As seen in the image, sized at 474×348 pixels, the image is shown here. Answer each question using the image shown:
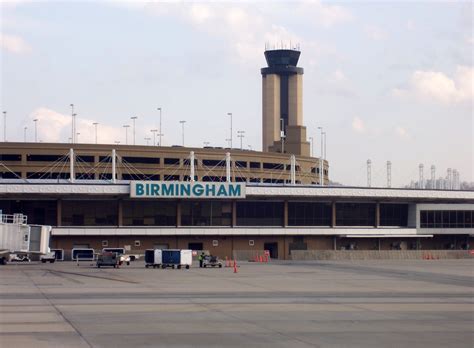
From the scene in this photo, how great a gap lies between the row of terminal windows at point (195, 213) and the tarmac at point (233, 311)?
42163 mm

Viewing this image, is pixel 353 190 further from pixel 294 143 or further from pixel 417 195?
pixel 294 143

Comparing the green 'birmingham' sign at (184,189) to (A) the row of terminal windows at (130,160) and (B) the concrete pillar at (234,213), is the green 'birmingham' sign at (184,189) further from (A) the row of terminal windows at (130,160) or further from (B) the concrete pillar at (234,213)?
(A) the row of terminal windows at (130,160)

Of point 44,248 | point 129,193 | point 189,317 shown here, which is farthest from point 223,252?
point 189,317

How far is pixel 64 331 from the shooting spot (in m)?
31.0

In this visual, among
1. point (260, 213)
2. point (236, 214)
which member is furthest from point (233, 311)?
point (260, 213)

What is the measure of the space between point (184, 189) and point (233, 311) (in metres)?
68.3

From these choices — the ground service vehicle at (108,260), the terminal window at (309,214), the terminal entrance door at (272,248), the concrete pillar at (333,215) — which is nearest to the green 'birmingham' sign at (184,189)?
the terminal entrance door at (272,248)

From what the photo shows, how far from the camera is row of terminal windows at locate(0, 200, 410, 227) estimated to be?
349ft

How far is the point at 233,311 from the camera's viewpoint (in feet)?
128

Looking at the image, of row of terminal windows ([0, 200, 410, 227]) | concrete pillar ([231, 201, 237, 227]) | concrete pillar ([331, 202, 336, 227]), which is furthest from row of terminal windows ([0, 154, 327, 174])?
concrete pillar ([331, 202, 336, 227])

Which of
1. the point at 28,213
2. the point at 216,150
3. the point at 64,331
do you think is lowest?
the point at 64,331

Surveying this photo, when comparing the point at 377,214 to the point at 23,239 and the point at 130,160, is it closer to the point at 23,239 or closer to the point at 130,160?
the point at 130,160

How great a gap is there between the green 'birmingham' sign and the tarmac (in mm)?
40418

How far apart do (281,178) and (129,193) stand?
6788cm
